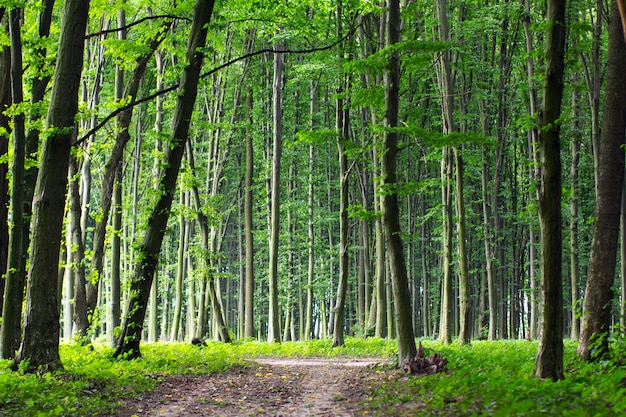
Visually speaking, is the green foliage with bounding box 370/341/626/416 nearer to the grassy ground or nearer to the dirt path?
the grassy ground

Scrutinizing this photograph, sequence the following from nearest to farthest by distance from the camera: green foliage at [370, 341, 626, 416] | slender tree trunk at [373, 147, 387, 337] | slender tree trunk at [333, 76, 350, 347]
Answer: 1. green foliage at [370, 341, 626, 416]
2. slender tree trunk at [333, 76, 350, 347]
3. slender tree trunk at [373, 147, 387, 337]

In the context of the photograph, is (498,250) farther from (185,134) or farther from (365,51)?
(185,134)

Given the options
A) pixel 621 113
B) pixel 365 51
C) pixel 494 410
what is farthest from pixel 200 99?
pixel 494 410

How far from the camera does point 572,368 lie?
30.4 ft

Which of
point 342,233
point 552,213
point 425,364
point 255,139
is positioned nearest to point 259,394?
point 425,364

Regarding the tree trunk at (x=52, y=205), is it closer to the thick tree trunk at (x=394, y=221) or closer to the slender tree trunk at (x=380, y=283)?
the thick tree trunk at (x=394, y=221)

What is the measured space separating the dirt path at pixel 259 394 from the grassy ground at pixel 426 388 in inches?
13.5

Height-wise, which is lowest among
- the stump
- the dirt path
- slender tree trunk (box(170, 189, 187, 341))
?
the dirt path

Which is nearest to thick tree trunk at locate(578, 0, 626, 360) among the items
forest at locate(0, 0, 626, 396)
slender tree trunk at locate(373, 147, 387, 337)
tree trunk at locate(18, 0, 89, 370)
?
forest at locate(0, 0, 626, 396)

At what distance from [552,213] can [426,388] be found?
3068 mm

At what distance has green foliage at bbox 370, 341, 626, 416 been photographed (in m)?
5.51

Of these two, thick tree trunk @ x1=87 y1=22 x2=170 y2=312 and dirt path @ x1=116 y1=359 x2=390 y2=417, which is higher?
thick tree trunk @ x1=87 y1=22 x2=170 y2=312

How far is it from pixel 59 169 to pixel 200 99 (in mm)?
18279

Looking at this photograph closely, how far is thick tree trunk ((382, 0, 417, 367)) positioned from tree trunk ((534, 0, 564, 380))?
4.01 meters
